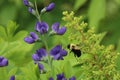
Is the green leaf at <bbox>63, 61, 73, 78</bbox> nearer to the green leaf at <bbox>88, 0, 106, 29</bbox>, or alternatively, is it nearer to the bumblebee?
the bumblebee

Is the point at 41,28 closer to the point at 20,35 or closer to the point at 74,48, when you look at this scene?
the point at 74,48

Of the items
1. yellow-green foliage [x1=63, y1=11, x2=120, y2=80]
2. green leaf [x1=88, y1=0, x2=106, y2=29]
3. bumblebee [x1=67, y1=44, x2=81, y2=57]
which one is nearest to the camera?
yellow-green foliage [x1=63, y1=11, x2=120, y2=80]

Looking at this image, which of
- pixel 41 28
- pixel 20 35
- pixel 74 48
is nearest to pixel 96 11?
pixel 20 35

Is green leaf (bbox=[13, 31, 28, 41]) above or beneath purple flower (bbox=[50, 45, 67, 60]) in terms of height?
above

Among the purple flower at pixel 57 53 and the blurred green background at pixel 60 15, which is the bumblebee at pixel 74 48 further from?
the blurred green background at pixel 60 15

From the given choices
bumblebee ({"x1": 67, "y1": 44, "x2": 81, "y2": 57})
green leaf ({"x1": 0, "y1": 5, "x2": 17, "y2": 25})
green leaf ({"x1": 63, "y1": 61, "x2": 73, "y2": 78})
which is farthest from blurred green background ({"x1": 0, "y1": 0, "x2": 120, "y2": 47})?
green leaf ({"x1": 63, "y1": 61, "x2": 73, "y2": 78})

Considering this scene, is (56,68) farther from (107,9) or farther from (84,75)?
(107,9)

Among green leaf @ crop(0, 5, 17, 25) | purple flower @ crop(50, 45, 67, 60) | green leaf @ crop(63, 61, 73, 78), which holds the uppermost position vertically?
green leaf @ crop(0, 5, 17, 25)

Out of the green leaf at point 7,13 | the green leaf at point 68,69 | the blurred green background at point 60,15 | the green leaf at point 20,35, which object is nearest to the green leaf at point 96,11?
the blurred green background at point 60,15
